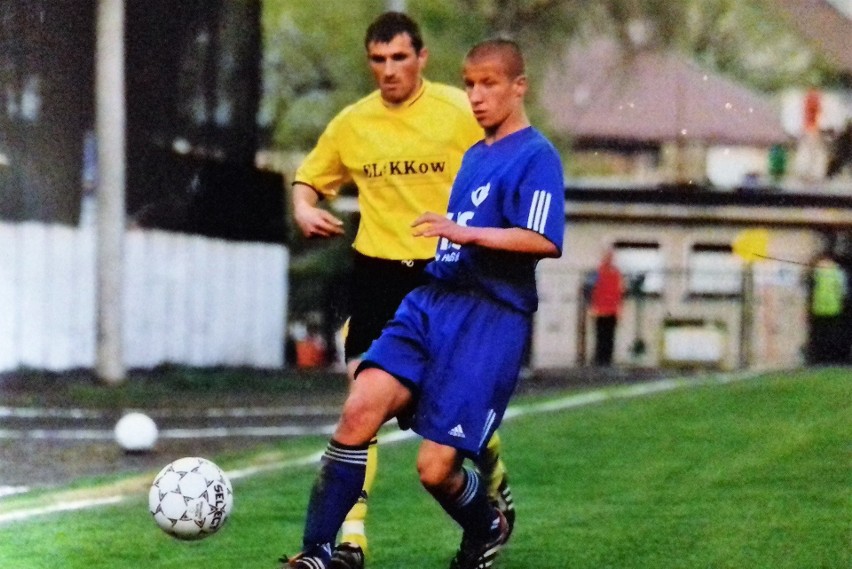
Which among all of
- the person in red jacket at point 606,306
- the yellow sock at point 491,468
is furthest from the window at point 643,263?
the yellow sock at point 491,468

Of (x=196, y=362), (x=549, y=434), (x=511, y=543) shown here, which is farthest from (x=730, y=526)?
(x=196, y=362)

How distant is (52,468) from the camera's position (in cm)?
754

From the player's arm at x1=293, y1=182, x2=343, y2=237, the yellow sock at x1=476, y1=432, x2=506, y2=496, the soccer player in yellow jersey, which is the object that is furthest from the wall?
the player's arm at x1=293, y1=182, x2=343, y2=237

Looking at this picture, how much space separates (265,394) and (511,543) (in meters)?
8.05

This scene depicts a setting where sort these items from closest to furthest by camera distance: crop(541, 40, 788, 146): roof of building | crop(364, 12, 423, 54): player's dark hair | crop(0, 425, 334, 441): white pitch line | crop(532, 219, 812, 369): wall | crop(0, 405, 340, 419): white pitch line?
crop(364, 12, 423, 54): player's dark hair, crop(0, 425, 334, 441): white pitch line, crop(0, 405, 340, 419): white pitch line, crop(541, 40, 788, 146): roof of building, crop(532, 219, 812, 369): wall

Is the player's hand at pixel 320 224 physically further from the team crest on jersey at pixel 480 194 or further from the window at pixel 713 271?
the window at pixel 713 271

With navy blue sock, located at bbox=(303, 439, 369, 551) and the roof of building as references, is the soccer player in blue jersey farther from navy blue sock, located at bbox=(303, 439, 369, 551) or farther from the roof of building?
the roof of building

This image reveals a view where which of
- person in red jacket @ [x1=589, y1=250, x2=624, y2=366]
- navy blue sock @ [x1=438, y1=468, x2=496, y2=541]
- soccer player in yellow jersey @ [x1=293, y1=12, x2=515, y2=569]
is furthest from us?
person in red jacket @ [x1=589, y1=250, x2=624, y2=366]

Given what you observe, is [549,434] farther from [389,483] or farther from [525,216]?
[525,216]

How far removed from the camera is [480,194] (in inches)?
156

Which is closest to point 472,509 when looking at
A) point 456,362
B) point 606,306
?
point 456,362

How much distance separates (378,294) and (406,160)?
45 cm

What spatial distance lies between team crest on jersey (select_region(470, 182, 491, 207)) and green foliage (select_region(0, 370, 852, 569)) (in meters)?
1.25

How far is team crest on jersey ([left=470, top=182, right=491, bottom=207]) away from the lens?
3943 millimetres
